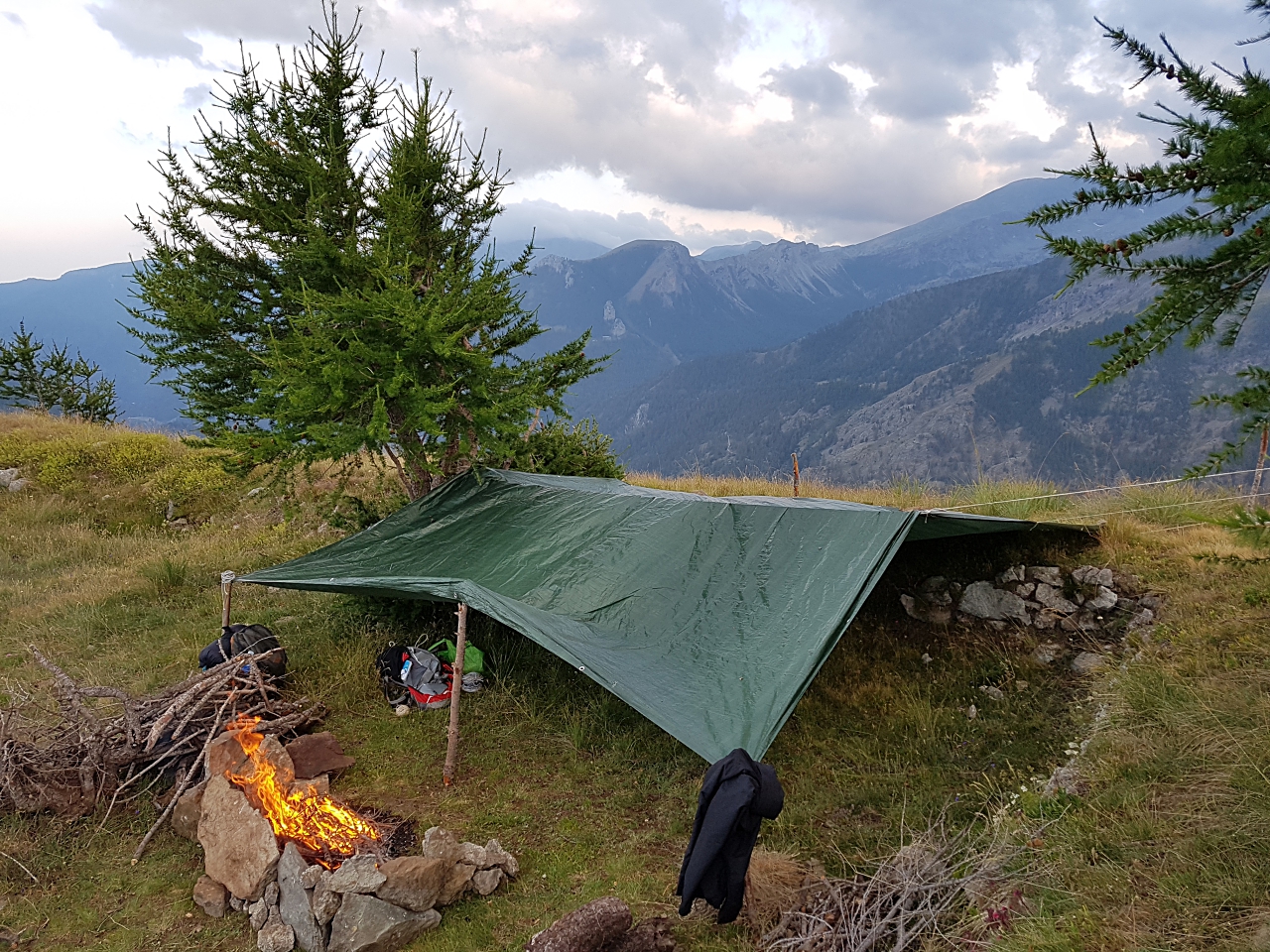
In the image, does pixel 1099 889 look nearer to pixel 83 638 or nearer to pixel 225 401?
pixel 225 401

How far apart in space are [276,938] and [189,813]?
4.92 ft

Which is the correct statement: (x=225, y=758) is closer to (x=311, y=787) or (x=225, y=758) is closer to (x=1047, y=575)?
(x=311, y=787)

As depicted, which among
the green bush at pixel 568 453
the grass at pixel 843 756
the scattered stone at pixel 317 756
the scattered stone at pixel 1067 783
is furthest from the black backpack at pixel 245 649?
the scattered stone at pixel 1067 783

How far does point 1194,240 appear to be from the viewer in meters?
2.17

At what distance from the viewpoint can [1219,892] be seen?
2.93 metres

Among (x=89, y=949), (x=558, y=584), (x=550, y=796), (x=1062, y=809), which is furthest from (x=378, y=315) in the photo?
(x=1062, y=809)

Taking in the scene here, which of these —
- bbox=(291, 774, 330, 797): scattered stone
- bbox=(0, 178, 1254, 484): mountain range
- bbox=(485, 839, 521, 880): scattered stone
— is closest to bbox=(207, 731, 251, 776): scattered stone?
bbox=(291, 774, 330, 797): scattered stone

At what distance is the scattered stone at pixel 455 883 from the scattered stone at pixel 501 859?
0.13 meters

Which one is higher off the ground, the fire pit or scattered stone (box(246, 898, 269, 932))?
the fire pit

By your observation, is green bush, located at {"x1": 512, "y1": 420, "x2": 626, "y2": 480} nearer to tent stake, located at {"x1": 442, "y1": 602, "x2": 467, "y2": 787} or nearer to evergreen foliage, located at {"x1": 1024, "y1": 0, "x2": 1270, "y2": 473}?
tent stake, located at {"x1": 442, "y1": 602, "x2": 467, "y2": 787}

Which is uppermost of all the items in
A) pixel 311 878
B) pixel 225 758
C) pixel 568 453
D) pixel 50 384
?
pixel 50 384

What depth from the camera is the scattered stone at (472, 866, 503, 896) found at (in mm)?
4230

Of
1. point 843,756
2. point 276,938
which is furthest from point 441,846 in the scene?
point 843,756

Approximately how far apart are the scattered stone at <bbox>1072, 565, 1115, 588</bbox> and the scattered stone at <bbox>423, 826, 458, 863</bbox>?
20.8 ft
